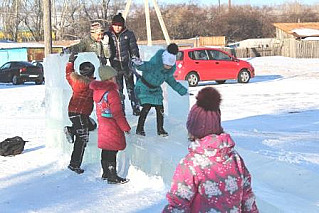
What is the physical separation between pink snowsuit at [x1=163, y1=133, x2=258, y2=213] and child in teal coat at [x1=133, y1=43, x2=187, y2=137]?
3.68 m

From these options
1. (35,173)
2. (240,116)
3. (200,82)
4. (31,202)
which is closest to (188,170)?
(31,202)

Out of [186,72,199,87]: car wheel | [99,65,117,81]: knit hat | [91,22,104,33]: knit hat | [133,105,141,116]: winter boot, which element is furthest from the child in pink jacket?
[186,72,199,87]: car wheel

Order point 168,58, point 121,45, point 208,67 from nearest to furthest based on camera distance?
point 168,58
point 121,45
point 208,67

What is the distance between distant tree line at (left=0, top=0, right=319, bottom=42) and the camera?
6481 cm

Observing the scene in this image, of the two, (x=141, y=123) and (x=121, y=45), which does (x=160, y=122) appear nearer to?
(x=141, y=123)

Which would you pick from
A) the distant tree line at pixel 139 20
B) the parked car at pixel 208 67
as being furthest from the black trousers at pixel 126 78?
the distant tree line at pixel 139 20

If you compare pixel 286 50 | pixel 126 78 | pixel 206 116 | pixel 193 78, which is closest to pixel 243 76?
pixel 193 78

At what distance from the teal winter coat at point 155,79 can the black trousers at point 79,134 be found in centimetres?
79

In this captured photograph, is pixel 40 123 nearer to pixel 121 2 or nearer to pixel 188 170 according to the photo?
pixel 188 170

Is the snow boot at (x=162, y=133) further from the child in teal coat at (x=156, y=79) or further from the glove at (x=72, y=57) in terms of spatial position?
the glove at (x=72, y=57)

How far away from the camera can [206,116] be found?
279cm

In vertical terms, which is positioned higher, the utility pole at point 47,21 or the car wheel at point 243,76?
the utility pole at point 47,21

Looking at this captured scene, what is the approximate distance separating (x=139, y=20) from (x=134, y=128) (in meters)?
60.1

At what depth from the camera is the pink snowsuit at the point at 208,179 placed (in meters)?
2.69
